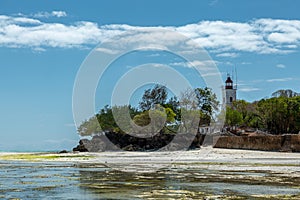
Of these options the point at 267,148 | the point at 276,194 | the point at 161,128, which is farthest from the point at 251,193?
the point at 161,128

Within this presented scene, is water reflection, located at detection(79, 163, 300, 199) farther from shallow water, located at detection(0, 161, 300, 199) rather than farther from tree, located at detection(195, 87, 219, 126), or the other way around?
tree, located at detection(195, 87, 219, 126)

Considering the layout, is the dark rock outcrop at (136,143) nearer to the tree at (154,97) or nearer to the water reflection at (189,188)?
the tree at (154,97)

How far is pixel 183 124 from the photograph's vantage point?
309ft

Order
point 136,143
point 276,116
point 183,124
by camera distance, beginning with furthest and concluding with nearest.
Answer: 1. point 276,116
2. point 183,124
3. point 136,143

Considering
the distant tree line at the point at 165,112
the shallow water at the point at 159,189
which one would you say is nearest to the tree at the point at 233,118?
the distant tree line at the point at 165,112

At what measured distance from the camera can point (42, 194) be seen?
2255 centimetres

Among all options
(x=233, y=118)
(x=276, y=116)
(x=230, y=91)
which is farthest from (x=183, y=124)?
(x=230, y=91)

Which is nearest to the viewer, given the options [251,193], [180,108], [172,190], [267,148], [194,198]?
[194,198]

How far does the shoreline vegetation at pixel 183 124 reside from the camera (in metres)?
79.2

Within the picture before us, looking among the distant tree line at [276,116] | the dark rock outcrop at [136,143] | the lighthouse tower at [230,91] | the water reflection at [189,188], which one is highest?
the lighthouse tower at [230,91]

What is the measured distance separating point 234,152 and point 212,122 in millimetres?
34983

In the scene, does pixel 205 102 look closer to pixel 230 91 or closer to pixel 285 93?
pixel 285 93

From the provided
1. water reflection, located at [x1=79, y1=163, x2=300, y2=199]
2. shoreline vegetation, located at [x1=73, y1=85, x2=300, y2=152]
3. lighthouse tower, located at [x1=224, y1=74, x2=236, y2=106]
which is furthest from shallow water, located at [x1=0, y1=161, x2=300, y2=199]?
lighthouse tower, located at [x1=224, y1=74, x2=236, y2=106]

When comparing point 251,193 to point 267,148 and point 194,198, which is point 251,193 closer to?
point 194,198
